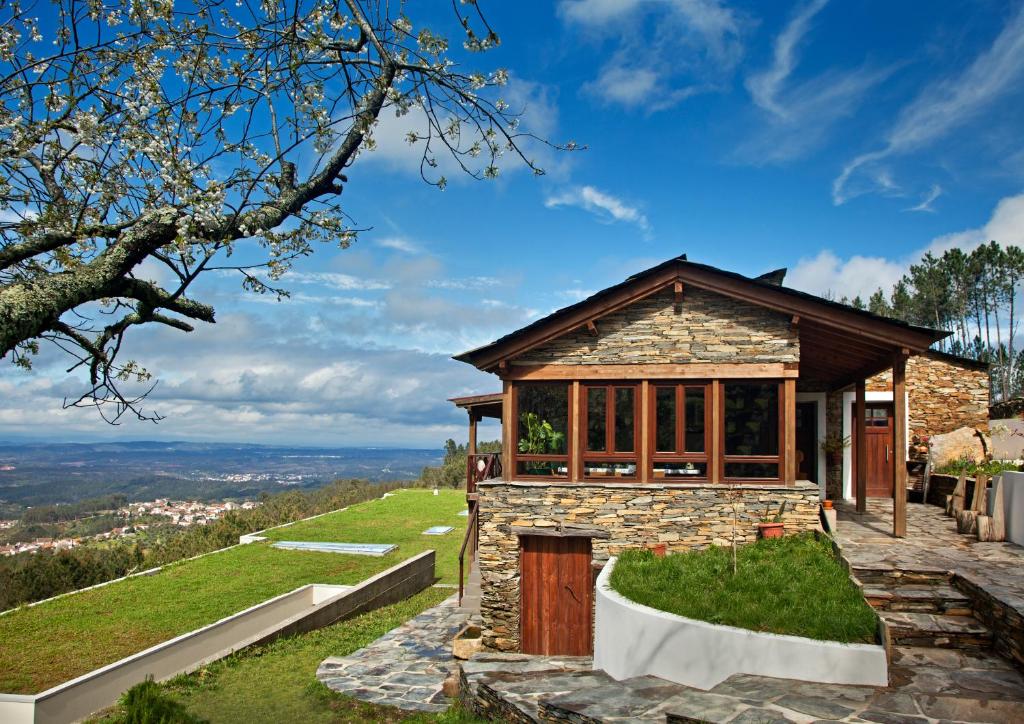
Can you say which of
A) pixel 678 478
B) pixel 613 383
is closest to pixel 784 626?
pixel 678 478

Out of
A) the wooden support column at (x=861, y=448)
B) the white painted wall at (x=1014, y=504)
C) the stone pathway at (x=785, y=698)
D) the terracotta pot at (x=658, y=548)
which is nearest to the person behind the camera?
the stone pathway at (x=785, y=698)

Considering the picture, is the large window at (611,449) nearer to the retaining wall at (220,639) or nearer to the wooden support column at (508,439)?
the wooden support column at (508,439)

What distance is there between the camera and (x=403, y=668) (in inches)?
456

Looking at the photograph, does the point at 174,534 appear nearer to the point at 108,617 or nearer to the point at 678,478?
the point at 108,617

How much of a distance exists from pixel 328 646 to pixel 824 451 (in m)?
12.1

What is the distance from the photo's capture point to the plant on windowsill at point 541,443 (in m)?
12.8

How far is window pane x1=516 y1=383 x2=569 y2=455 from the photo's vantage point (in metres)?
12.8

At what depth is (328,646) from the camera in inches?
511

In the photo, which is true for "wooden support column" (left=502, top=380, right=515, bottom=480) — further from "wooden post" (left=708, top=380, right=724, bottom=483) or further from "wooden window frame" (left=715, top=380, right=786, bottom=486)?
"wooden window frame" (left=715, top=380, right=786, bottom=486)

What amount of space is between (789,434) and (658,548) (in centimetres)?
296

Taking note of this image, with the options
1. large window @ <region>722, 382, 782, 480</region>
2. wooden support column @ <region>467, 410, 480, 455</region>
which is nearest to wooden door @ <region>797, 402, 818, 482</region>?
large window @ <region>722, 382, 782, 480</region>

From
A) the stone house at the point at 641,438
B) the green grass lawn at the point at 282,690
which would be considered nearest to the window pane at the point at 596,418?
the stone house at the point at 641,438

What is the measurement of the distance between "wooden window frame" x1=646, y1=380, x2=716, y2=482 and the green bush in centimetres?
779

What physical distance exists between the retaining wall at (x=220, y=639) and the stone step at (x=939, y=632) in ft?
34.4
